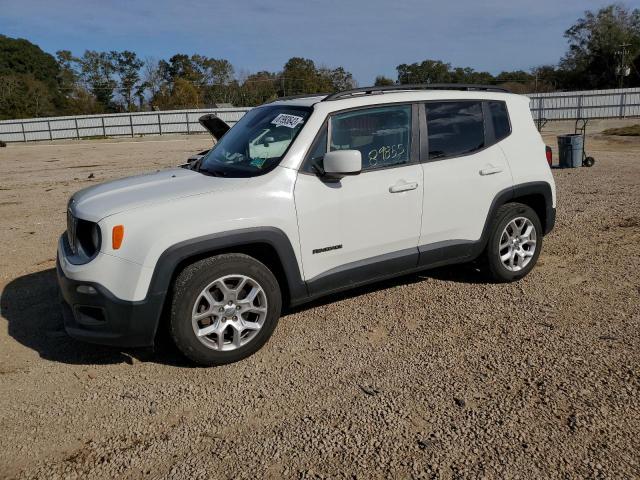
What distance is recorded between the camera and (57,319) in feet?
15.6

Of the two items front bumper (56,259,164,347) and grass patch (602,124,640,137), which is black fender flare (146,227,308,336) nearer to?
front bumper (56,259,164,347)

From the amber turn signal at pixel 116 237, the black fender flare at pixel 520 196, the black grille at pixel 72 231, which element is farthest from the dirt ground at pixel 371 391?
the amber turn signal at pixel 116 237

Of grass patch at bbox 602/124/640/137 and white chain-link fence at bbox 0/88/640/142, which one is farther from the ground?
A: white chain-link fence at bbox 0/88/640/142

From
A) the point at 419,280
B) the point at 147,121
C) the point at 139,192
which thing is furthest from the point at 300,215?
the point at 147,121

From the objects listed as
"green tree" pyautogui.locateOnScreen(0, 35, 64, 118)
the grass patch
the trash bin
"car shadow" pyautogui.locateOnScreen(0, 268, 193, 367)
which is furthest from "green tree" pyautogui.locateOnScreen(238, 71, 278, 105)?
"car shadow" pyautogui.locateOnScreen(0, 268, 193, 367)

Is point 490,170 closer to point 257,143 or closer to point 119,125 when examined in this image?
point 257,143

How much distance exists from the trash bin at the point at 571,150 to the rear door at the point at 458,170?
31.1ft

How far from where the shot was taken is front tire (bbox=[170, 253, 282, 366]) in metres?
3.63

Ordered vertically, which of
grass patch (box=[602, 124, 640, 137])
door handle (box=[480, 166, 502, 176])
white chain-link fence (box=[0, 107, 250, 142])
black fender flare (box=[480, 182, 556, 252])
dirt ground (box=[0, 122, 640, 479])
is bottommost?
dirt ground (box=[0, 122, 640, 479])

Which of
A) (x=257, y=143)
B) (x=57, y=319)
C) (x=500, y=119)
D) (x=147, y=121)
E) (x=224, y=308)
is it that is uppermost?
(x=147, y=121)

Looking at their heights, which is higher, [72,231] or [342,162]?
[342,162]

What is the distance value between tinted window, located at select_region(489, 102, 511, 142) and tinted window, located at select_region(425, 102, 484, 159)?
0.51 feet

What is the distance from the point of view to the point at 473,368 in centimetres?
371

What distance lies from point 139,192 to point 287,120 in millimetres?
1277
